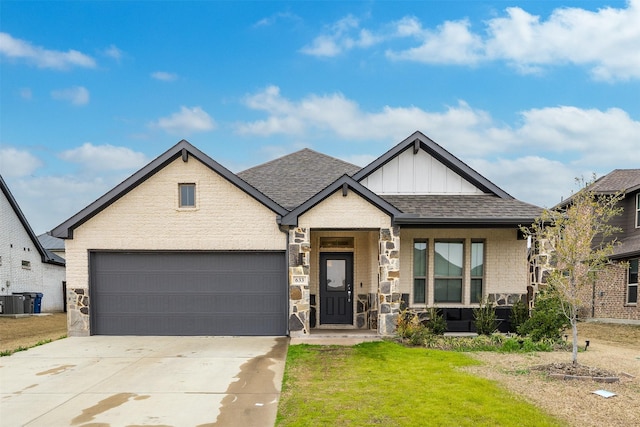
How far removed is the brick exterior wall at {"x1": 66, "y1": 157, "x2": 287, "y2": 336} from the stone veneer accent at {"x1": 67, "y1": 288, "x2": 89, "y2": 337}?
0.10 feet

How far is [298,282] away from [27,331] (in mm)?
11009

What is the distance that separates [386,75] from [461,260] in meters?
13.3

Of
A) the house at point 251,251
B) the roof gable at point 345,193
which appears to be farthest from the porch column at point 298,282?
the roof gable at point 345,193

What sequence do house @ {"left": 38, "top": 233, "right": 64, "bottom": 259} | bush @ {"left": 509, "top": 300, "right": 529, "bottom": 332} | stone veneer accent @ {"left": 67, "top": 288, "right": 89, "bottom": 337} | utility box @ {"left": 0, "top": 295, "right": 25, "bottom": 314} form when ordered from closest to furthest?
1. stone veneer accent @ {"left": 67, "top": 288, "right": 89, "bottom": 337}
2. bush @ {"left": 509, "top": 300, "right": 529, "bottom": 332}
3. utility box @ {"left": 0, "top": 295, "right": 25, "bottom": 314}
4. house @ {"left": 38, "top": 233, "right": 64, "bottom": 259}

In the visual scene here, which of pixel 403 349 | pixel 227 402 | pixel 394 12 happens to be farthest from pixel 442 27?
pixel 227 402

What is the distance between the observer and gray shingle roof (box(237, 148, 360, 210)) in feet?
45.6

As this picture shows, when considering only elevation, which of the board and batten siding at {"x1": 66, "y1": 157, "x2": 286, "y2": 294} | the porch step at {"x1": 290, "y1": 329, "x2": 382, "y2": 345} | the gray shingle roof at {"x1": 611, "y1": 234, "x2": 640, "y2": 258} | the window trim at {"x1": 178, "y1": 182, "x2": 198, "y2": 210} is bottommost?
the porch step at {"x1": 290, "y1": 329, "x2": 382, "y2": 345}

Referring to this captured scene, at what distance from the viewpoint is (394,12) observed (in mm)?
Answer: 17578

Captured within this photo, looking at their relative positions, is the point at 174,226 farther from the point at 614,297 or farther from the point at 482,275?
the point at 614,297

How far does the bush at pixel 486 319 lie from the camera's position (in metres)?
11.7

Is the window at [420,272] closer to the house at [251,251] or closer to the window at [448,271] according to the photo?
the house at [251,251]

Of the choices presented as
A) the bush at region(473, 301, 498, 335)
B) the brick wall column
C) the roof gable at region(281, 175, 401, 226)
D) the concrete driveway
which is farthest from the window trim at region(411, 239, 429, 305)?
the brick wall column

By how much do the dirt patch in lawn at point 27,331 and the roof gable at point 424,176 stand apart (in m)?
11.3

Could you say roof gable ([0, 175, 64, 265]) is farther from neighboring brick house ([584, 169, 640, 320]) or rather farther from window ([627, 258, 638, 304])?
window ([627, 258, 638, 304])
